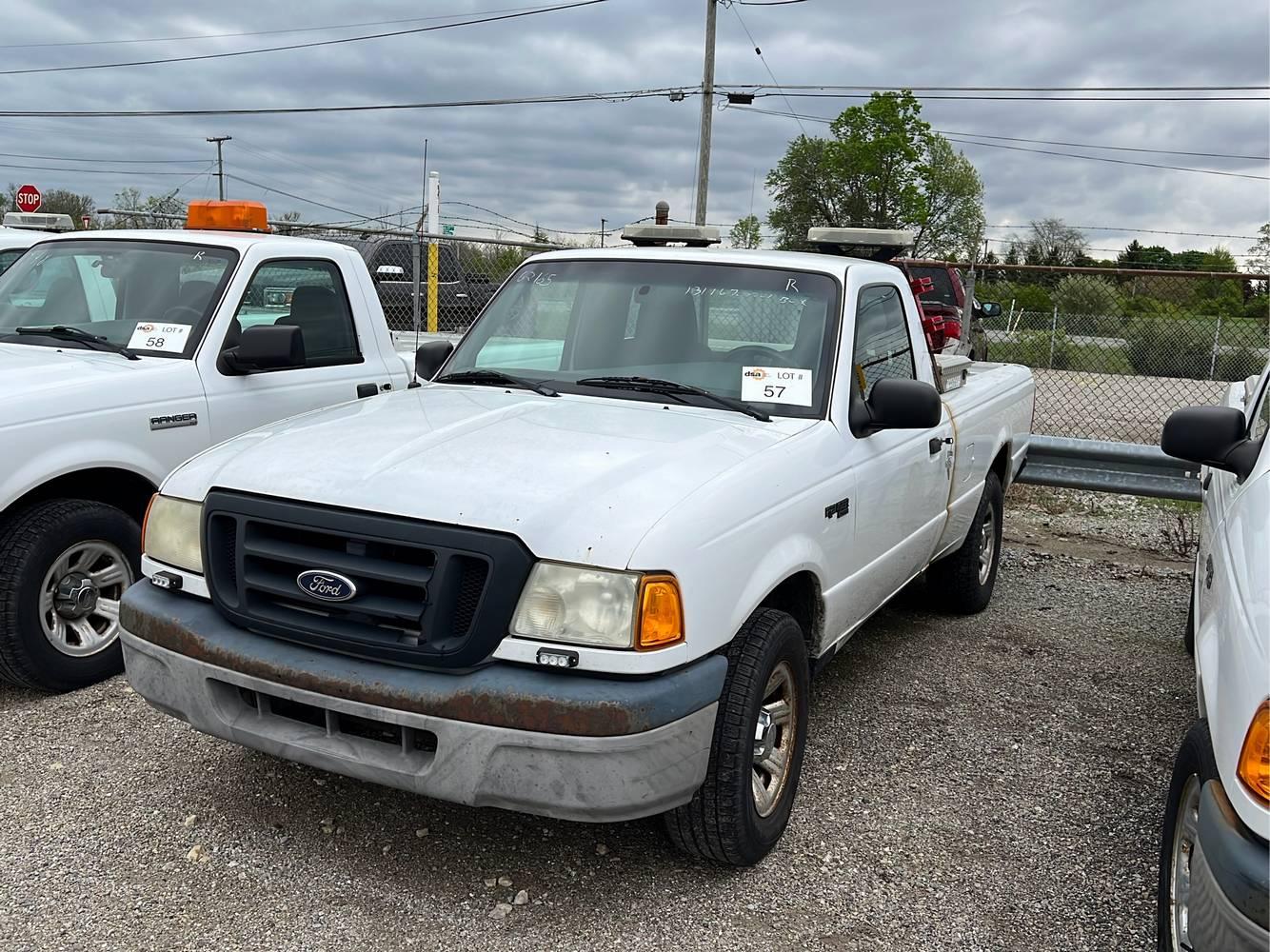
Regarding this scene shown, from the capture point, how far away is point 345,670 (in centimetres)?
291

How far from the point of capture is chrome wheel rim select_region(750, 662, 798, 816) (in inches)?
133

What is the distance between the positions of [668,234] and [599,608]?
281 cm

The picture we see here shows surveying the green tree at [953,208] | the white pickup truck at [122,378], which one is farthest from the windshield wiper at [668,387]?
the green tree at [953,208]

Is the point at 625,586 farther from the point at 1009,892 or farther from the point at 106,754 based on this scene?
the point at 106,754

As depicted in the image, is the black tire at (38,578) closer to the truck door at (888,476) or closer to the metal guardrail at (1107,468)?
the truck door at (888,476)

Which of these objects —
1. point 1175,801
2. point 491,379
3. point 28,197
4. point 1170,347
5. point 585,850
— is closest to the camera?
point 1175,801

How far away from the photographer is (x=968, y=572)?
5.81 meters

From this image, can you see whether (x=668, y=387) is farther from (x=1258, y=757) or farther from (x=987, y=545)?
(x=987, y=545)

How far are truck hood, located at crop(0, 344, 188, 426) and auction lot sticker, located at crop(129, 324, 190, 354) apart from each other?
79 mm

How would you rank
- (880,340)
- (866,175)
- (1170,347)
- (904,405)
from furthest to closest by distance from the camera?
(866,175) < (1170,347) < (880,340) < (904,405)

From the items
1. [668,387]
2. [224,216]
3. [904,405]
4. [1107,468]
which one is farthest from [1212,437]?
[224,216]

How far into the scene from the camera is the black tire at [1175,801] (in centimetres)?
262

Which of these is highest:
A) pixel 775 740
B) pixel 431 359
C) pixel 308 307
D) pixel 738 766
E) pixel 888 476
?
pixel 308 307

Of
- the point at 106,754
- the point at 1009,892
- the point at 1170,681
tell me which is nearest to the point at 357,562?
the point at 106,754
